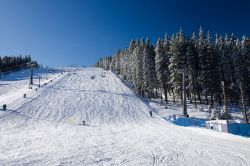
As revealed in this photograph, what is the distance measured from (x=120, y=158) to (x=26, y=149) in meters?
6.43

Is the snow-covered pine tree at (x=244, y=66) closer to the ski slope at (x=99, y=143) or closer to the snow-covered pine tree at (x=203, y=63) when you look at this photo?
the snow-covered pine tree at (x=203, y=63)

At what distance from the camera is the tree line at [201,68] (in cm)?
4550

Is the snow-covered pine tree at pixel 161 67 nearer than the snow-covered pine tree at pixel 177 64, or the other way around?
the snow-covered pine tree at pixel 177 64

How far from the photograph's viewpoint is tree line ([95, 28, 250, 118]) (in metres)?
45.5

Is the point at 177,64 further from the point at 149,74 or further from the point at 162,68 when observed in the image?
the point at 149,74

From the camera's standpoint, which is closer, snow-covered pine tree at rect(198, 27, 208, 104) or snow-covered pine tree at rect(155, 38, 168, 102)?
snow-covered pine tree at rect(198, 27, 208, 104)

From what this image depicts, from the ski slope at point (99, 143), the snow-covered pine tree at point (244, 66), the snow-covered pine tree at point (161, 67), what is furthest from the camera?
the snow-covered pine tree at point (161, 67)

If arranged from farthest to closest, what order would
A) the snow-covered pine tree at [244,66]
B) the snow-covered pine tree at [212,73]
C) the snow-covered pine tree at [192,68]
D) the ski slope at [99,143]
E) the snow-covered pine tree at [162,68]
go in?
the snow-covered pine tree at [162,68]
the snow-covered pine tree at [244,66]
the snow-covered pine tree at [192,68]
the snow-covered pine tree at [212,73]
the ski slope at [99,143]

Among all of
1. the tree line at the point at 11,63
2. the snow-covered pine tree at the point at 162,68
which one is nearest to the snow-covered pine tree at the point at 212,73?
the snow-covered pine tree at the point at 162,68

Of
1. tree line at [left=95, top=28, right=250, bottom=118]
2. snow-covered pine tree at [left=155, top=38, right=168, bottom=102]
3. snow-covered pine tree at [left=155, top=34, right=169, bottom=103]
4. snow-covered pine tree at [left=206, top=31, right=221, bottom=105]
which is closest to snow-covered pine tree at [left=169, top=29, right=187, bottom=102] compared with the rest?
tree line at [left=95, top=28, right=250, bottom=118]

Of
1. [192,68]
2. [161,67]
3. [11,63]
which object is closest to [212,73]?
[192,68]

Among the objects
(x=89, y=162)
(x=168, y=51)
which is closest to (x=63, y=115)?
(x=89, y=162)

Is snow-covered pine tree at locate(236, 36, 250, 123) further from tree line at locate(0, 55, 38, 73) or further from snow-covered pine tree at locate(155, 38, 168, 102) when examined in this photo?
tree line at locate(0, 55, 38, 73)

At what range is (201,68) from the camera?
4684cm
